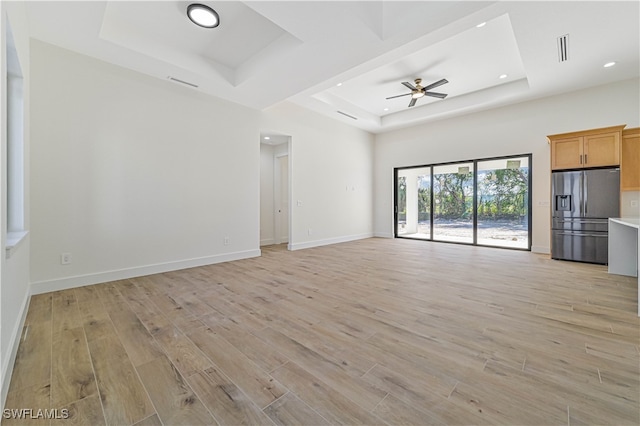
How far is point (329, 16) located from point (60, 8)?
2760mm

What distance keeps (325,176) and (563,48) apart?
15.7 feet

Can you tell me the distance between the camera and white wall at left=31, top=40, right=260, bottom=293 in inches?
123

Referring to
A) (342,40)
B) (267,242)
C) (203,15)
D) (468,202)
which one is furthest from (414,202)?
(203,15)

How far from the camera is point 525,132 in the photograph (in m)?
5.75

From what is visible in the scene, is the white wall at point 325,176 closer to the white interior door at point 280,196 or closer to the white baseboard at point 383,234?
the white baseboard at point 383,234

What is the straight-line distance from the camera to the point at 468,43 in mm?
3943

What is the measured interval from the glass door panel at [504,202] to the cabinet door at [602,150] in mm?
1250

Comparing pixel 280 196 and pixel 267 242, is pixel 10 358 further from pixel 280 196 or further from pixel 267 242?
pixel 280 196

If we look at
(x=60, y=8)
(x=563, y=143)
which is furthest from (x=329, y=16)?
(x=563, y=143)

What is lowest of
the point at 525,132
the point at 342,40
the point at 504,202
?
the point at 504,202

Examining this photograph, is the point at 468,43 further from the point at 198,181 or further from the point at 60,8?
the point at 60,8

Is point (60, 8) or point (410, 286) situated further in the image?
point (410, 286)

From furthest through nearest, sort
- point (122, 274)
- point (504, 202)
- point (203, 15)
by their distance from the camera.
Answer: point (504, 202)
point (122, 274)
point (203, 15)

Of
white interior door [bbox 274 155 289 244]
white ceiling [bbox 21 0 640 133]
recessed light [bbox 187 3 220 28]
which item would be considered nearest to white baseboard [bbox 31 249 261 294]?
white interior door [bbox 274 155 289 244]
